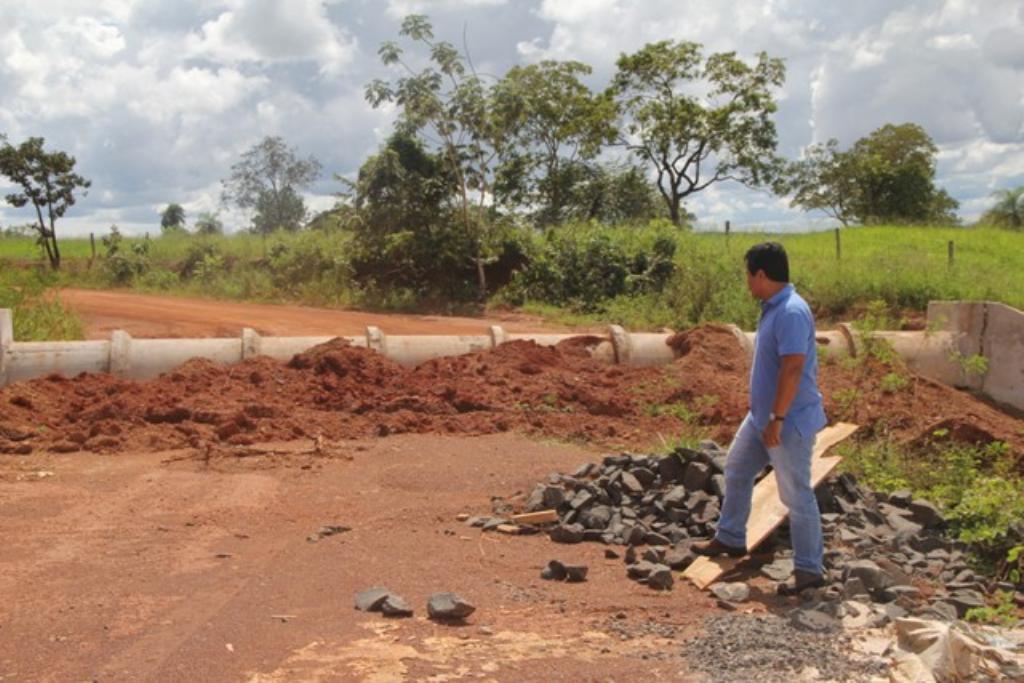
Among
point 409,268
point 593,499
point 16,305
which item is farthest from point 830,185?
point 593,499

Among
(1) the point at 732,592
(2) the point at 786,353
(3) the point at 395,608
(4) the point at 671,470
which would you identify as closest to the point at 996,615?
A: (1) the point at 732,592

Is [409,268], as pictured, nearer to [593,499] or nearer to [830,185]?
[593,499]

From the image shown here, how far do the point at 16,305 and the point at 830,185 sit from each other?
1571 inches

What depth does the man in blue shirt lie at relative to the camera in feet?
18.4

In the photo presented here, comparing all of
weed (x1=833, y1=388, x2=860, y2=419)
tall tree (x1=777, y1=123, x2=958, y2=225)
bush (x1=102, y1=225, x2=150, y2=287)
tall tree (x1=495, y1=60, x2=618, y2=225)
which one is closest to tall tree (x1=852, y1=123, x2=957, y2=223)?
tall tree (x1=777, y1=123, x2=958, y2=225)

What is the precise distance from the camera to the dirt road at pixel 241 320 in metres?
16.8

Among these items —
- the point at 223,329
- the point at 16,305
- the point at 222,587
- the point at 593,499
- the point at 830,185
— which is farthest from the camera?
the point at 830,185

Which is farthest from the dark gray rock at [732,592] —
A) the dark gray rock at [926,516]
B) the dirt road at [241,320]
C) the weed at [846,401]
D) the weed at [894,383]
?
the dirt road at [241,320]

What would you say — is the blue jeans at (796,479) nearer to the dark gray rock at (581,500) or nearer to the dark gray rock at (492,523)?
the dark gray rock at (581,500)

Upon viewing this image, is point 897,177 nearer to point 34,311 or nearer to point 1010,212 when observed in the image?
point 1010,212

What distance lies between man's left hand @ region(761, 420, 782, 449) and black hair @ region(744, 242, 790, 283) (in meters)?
0.79

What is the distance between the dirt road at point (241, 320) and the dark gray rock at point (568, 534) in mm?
10244

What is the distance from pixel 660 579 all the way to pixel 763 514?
1.04 m

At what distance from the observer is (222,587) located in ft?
19.2
